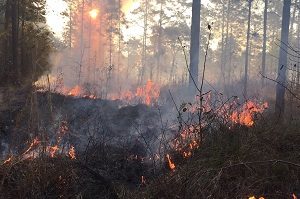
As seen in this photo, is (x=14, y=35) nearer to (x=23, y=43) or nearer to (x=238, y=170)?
(x=23, y=43)

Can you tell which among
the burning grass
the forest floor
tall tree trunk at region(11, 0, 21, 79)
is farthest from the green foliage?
the burning grass

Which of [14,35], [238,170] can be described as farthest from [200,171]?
[14,35]

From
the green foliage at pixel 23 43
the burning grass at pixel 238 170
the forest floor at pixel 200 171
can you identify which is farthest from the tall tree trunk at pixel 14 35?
the burning grass at pixel 238 170

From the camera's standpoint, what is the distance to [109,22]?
43.7m

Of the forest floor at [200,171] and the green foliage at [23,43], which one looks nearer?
the forest floor at [200,171]

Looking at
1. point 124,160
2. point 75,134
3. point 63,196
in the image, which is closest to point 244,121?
point 124,160

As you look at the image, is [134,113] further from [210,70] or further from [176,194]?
[210,70]

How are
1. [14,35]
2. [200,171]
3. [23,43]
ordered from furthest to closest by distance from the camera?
[23,43]
[14,35]
[200,171]

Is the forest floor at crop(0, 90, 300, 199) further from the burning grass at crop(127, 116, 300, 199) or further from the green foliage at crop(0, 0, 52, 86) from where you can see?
the green foliage at crop(0, 0, 52, 86)

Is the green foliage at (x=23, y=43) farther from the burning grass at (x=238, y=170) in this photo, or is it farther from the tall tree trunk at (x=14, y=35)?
the burning grass at (x=238, y=170)

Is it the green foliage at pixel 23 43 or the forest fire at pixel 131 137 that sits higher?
the green foliage at pixel 23 43

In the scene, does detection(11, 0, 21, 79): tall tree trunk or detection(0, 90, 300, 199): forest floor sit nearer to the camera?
detection(0, 90, 300, 199): forest floor

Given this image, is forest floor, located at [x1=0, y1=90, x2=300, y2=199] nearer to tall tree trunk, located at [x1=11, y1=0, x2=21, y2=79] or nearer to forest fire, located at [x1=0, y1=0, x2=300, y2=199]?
forest fire, located at [x1=0, y1=0, x2=300, y2=199]

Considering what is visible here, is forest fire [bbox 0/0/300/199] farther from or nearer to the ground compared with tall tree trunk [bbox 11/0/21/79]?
nearer to the ground
